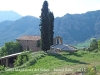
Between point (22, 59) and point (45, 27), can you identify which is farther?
point (45, 27)

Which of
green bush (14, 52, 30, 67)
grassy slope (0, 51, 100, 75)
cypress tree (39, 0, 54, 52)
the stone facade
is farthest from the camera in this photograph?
the stone facade

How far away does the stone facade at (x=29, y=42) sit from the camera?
6886 centimetres

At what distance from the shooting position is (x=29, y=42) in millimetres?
70125

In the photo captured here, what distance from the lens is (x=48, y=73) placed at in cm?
2778

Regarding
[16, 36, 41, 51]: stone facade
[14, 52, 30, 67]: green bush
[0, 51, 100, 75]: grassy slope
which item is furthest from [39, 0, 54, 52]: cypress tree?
[16, 36, 41, 51]: stone facade

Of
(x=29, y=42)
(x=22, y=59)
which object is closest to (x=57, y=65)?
(x=22, y=59)

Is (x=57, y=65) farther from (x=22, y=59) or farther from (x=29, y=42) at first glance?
(x=29, y=42)

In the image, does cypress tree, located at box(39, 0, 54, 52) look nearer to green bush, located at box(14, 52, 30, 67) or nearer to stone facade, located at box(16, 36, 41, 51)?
green bush, located at box(14, 52, 30, 67)

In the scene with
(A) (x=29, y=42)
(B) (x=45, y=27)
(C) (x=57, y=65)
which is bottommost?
(C) (x=57, y=65)

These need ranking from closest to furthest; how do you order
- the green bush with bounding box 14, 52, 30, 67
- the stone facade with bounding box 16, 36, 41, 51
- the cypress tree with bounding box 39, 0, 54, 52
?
the green bush with bounding box 14, 52, 30, 67, the cypress tree with bounding box 39, 0, 54, 52, the stone facade with bounding box 16, 36, 41, 51

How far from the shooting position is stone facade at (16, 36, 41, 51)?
226 feet

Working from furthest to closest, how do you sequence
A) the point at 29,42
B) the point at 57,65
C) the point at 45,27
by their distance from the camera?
the point at 29,42 < the point at 45,27 < the point at 57,65

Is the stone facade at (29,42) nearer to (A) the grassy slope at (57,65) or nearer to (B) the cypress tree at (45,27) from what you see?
(B) the cypress tree at (45,27)

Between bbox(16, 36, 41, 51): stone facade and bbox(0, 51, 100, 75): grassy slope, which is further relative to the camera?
bbox(16, 36, 41, 51): stone facade
